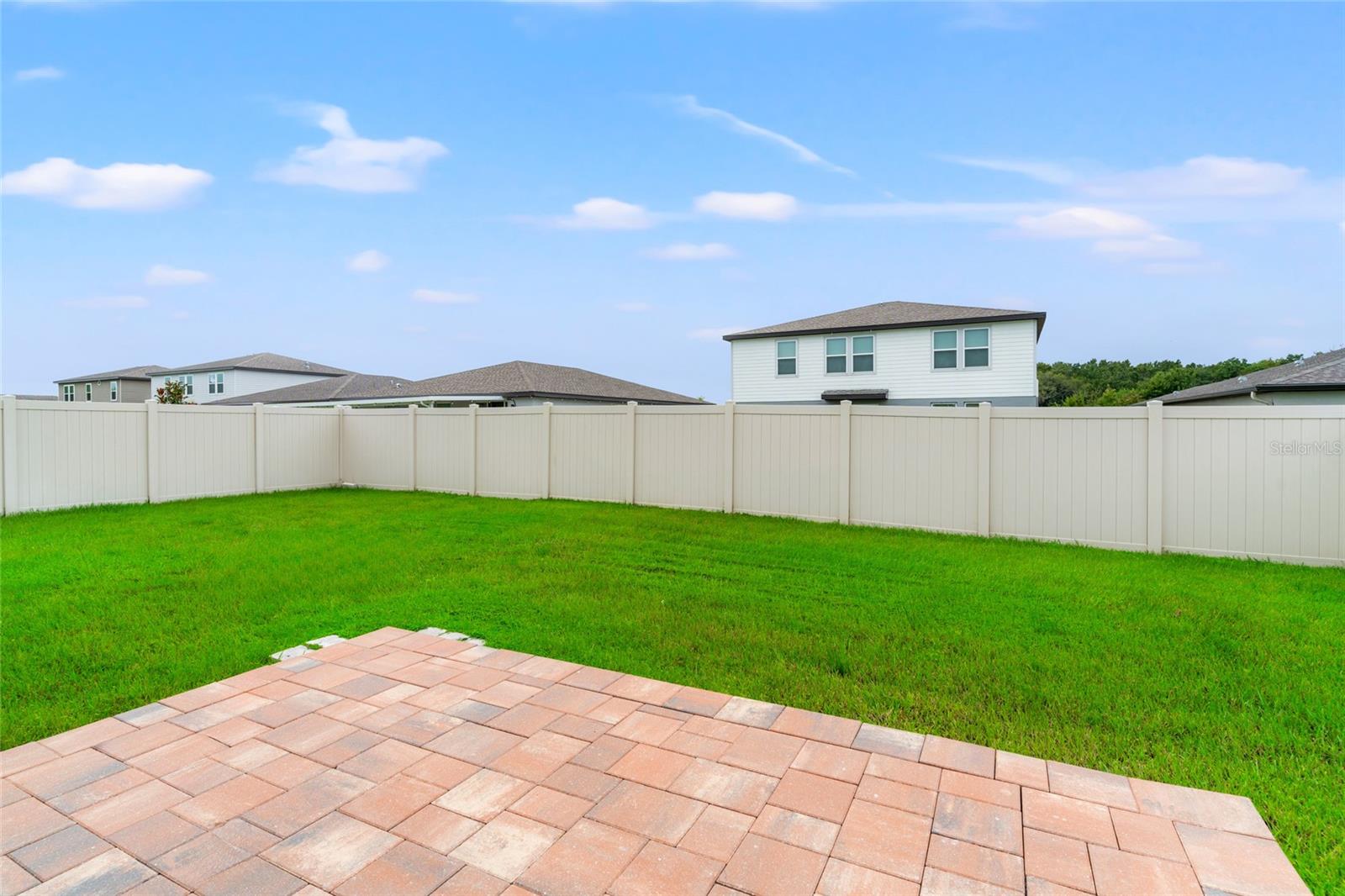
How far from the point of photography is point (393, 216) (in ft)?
49.7

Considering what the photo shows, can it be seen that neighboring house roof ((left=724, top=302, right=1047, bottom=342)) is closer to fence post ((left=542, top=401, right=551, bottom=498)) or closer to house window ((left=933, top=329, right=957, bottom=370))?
house window ((left=933, top=329, right=957, bottom=370))

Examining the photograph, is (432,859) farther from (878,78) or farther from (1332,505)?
(878,78)

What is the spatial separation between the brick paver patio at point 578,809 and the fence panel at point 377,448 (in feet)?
33.6

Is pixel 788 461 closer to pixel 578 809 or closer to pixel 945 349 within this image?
pixel 578 809

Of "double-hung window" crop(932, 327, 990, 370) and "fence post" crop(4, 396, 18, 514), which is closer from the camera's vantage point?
"fence post" crop(4, 396, 18, 514)

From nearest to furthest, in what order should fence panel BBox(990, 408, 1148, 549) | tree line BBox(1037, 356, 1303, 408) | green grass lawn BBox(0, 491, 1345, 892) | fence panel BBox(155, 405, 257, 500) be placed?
green grass lawn BBox(0, 491, 1345, 892) < fence panel BBox(990, 408, 1148, 549) < fence panel BBox(155, 405, 257, 500) < tree line BBox(1037, 356, 1303, 408)

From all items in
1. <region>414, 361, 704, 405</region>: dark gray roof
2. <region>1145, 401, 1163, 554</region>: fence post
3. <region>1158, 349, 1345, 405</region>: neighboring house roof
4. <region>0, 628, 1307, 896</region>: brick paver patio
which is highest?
<region>414, 361, 704, 405</region>: dark gray roof

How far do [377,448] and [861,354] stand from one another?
13.8 meters

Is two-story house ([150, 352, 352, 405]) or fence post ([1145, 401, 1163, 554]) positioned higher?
two-story house ([150, 352, 352, 405])

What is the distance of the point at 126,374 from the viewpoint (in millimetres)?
40750

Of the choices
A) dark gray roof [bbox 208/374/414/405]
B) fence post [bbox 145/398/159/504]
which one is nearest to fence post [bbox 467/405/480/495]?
fence post [bbox 145/398/159/504]

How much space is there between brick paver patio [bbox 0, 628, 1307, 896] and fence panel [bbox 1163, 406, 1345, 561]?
5.77 m

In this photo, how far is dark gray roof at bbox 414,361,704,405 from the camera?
2200 cm

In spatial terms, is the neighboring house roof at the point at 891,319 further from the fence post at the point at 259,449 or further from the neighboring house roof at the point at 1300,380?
the fence post at the point at 259,449
